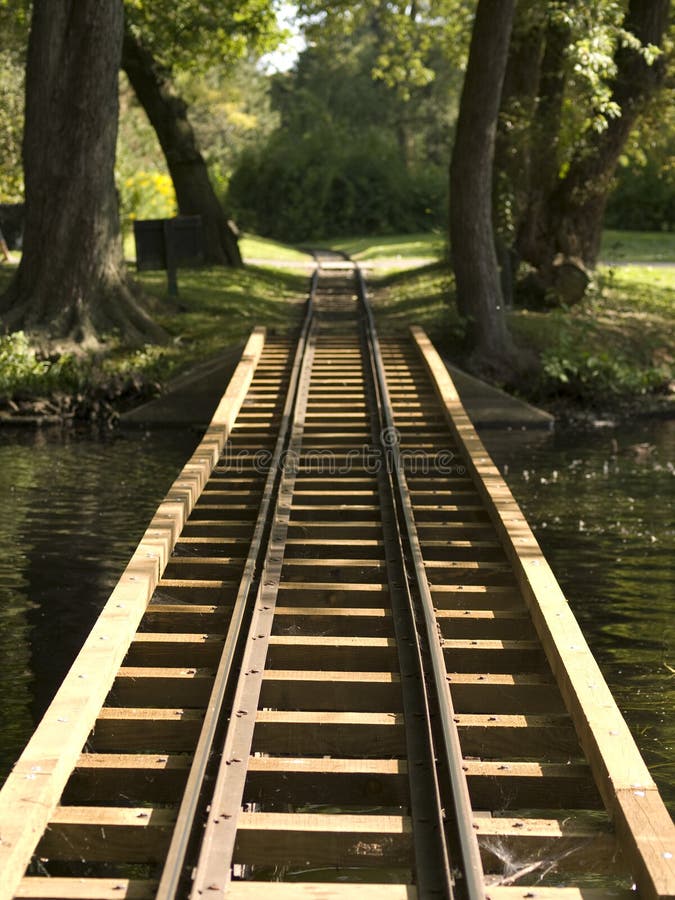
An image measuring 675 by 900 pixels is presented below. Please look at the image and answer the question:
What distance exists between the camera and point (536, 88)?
23156 millimetres

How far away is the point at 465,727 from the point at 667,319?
17770mm

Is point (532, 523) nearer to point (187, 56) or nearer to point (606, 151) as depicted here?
point (606, 151)

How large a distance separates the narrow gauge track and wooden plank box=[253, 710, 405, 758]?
0.03 feet

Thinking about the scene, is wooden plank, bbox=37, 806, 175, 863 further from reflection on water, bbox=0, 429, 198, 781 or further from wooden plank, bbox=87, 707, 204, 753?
reflection on water, bbox=0, 429, 198, 781

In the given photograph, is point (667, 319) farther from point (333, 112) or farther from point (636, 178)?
point (333, 112)

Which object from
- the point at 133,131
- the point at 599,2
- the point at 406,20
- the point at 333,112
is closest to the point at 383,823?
the point at 599,2

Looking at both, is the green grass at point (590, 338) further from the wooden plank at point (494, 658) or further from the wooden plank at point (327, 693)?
the wooden plank at point (327, 693)

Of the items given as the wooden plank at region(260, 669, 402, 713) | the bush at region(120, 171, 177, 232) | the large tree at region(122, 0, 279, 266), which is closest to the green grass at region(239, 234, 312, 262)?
the bush at region(120, 171, 177, 232)

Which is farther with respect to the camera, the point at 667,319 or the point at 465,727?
the point at 667,319

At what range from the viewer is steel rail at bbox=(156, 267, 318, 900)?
4.52 metres

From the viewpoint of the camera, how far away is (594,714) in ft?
18.7

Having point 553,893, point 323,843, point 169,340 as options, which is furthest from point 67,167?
point 553,893

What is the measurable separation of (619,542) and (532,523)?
962 mm

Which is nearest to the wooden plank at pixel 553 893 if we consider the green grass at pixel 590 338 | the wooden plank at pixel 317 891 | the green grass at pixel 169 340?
the wooden plank at pixel 317 891
